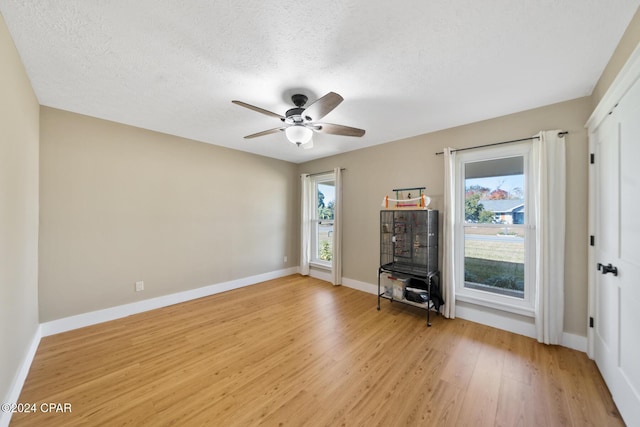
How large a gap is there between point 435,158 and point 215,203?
3.55 meters

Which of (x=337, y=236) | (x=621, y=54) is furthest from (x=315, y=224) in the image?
(x=621, y=54)

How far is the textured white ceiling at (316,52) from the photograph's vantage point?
4.56 ft

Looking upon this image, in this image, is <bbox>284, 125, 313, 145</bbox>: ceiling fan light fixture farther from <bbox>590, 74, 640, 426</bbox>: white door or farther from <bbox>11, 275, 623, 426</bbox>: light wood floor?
<bbox>590, 74, 640, 426</bbox>: white door

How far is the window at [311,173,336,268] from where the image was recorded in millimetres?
5008

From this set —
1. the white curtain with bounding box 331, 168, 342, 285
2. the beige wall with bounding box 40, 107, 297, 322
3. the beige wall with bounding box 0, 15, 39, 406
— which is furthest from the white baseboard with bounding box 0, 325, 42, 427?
the white curtain with bounding box 331, 168, 342, 285

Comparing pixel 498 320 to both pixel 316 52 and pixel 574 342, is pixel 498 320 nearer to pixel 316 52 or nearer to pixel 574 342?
pixel 574 342

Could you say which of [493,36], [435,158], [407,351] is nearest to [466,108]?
[435,158]

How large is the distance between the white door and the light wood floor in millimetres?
255

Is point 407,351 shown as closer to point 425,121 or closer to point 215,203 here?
point 425,121

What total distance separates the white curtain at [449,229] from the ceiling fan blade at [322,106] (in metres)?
1.93

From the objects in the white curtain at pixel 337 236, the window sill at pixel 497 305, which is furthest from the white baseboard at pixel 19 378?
the window sill at pixel 497 305

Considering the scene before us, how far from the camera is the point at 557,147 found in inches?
95.8

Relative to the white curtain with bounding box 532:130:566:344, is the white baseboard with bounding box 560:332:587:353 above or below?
below

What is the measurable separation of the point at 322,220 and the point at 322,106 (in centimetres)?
330
